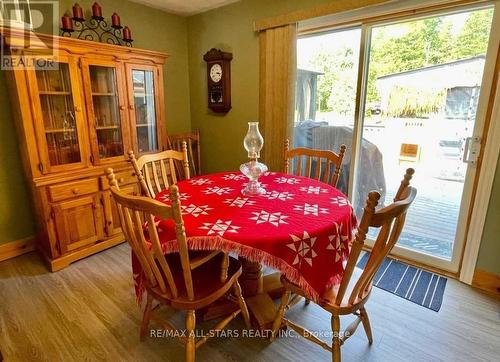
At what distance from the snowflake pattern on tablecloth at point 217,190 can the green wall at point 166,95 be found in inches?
75.0

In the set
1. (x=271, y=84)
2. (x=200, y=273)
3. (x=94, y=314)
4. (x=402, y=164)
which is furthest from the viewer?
(x=271, y=84)

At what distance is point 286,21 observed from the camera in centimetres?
251

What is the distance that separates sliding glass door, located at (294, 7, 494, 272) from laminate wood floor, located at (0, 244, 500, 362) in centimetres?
57

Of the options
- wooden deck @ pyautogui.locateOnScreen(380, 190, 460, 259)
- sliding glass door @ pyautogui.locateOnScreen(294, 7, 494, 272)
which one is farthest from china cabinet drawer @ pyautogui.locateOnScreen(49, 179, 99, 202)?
wooden deck @ pyautogui.locateOnScreen(380, 190, 460, 259)

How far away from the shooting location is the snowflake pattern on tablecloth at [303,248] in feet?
3.94

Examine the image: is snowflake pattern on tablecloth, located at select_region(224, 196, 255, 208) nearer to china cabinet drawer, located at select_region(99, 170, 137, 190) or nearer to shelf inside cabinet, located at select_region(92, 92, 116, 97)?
china cabinet drawer, located at select_region(99, 170, 137, 190)

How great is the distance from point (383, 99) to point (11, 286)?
3340 millimetres

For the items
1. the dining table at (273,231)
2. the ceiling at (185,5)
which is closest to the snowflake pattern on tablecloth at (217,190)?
the dining table at (273,231)

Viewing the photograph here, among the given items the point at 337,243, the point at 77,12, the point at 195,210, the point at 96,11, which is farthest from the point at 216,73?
the point at 337,243

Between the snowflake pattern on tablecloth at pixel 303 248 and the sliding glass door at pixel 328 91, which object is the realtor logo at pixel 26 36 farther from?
the snowflake pattern on tablecloth at pixel 303 248

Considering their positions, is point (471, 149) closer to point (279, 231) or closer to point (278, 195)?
point (278, 195)

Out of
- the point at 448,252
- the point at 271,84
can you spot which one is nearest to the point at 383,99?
the point at 271,84

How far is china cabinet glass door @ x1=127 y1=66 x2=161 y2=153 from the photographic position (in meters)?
2.68

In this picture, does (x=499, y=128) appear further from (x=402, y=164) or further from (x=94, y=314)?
(x=94, y=314)
